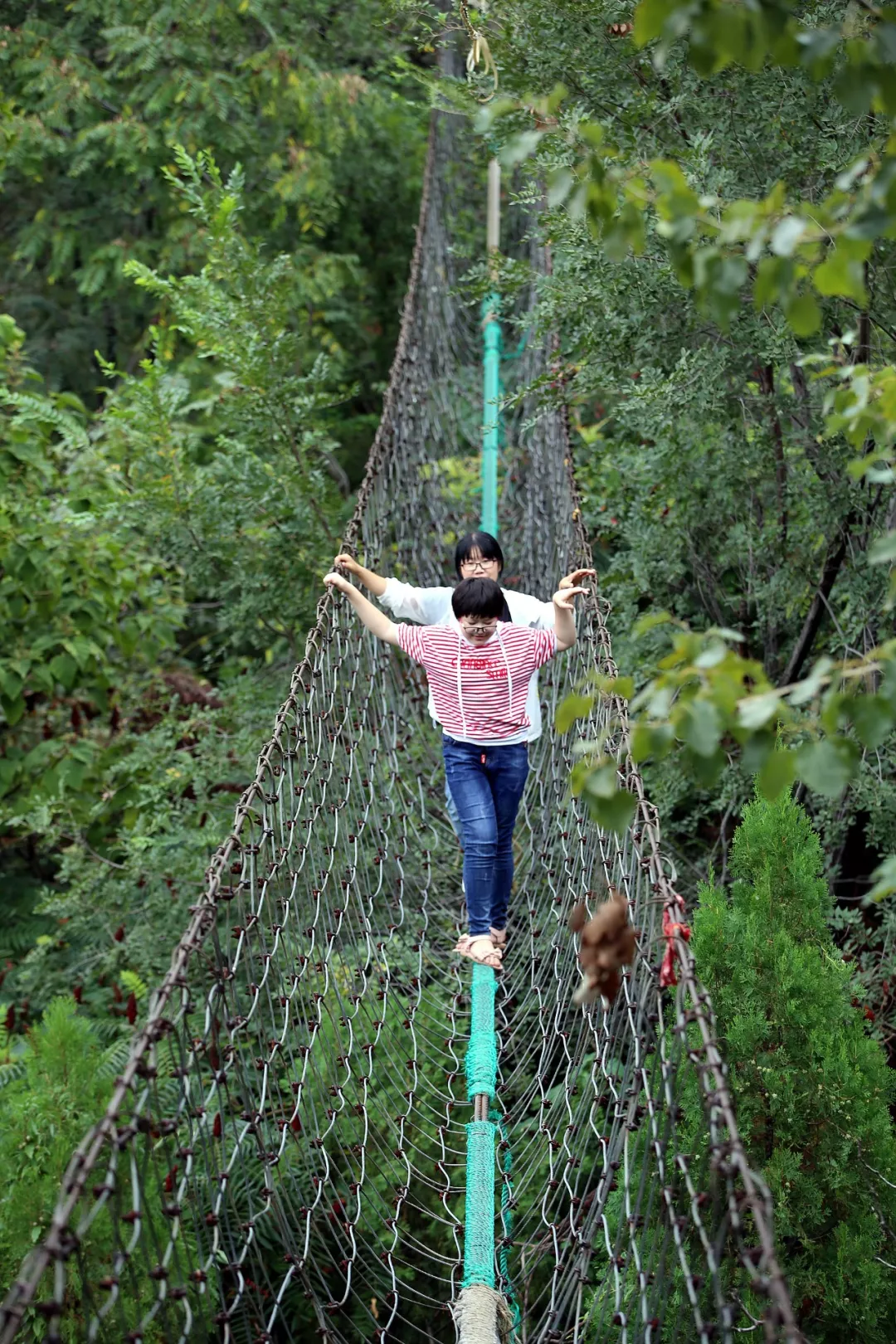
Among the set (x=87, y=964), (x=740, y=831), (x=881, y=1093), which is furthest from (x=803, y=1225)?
(x=87, y=964)

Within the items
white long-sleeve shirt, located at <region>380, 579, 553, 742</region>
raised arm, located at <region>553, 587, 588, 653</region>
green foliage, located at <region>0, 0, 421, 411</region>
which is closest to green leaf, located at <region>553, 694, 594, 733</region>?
raised arm, located at <region>553, 587, 588, 653</region>

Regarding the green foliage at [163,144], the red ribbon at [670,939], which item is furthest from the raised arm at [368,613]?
the green foliage at [163,144]

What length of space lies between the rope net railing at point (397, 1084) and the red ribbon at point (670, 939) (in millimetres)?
11

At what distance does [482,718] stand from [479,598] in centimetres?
24

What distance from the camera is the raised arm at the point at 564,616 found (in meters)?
2.38

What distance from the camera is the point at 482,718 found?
98.0 inches

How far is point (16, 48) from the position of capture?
19.0 ft

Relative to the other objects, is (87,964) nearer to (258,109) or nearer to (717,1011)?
(717,1011)

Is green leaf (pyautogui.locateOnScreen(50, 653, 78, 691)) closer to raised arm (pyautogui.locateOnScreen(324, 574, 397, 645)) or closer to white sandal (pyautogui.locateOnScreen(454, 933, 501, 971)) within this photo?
raised arm (pyautogui.locateOnScreen(324, 574, 397, 645))

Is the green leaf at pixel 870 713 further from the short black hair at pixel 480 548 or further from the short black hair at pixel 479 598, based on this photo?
the short black hair at pixel 480 548

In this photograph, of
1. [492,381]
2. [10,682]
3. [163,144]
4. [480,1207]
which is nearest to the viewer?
[480,1207]

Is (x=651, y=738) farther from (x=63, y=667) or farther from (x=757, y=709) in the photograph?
(x=63, y=667)

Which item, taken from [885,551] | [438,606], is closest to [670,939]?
[885,551]

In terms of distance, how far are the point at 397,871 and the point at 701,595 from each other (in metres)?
1.16
